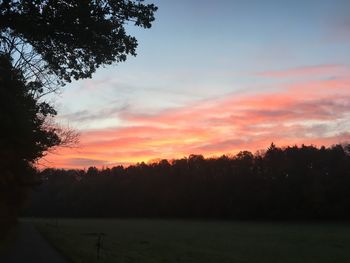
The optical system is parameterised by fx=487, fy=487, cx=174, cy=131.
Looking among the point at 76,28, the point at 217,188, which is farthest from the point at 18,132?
the point at 217,188

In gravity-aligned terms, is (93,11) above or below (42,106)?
below

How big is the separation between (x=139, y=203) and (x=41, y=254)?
120698 mm

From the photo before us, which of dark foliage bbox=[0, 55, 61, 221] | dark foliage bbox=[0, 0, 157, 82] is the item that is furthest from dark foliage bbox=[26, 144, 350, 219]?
dark foliage bbox=[0, 0, 157, 82]

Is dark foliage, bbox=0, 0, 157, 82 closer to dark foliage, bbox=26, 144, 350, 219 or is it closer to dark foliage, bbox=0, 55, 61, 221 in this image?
dark foliage, bbox=0, 55, 61, 221

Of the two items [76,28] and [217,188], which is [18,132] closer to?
[76,28]

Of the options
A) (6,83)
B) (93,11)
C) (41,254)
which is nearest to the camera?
(93,11)

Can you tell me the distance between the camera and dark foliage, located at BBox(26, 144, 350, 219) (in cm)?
10288

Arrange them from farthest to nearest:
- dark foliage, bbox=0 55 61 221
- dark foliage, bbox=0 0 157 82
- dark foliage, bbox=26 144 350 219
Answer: dark foliage, bbox=26 144 350 219 → dark foliage, bbox=0 55 61 221 → dark foliage, bbox=0 0 157 82

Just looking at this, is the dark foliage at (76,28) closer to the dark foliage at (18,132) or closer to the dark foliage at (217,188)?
the dark foliage at (18,132)

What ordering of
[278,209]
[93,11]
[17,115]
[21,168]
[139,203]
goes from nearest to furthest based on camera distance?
[93,11]
[17,115]
[21,168]
[278,209]
[139,203]

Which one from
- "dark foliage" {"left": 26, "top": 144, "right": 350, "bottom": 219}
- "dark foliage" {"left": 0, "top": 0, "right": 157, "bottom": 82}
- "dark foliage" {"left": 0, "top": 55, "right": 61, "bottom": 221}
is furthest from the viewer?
"dark foliage" {"left": 26, "top": 144, "right": 350, "bottom": 219}

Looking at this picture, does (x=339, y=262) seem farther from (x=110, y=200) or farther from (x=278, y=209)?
(x=110, y=200)

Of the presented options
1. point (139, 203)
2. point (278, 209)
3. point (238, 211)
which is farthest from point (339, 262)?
point (139, 203)

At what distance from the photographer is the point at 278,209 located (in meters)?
105
